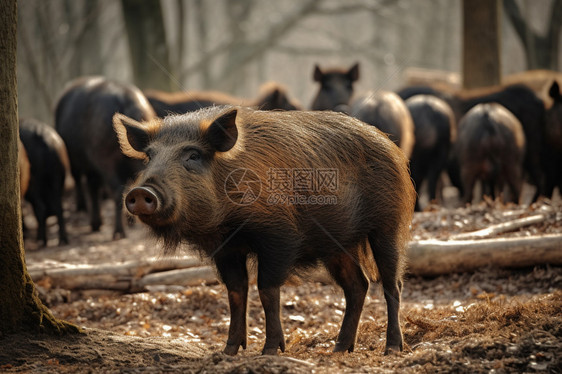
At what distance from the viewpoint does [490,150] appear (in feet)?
34.2

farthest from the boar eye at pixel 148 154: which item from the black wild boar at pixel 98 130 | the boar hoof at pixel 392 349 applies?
the black wild boar at pixel 98 130

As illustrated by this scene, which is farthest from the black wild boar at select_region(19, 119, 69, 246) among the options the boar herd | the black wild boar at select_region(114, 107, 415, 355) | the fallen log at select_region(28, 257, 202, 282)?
the black wild boar at select_region(114, 107, 415, 355)

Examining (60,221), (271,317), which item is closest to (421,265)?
(271,317)

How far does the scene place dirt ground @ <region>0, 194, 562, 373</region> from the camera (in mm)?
3881

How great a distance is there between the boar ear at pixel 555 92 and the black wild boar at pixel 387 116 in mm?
2844

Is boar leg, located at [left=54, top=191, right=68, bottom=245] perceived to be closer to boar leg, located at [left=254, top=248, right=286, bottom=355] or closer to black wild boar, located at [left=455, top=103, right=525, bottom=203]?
boar leg, located at [left=254, top=248, right=286, bottom=355]

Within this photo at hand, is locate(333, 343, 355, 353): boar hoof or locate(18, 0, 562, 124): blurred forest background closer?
locate(333, 343, 355, 353): boar hoof

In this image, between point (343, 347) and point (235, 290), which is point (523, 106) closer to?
point (343, 347)

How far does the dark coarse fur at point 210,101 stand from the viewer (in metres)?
10.5

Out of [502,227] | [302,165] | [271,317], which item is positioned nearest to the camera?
[271,317]

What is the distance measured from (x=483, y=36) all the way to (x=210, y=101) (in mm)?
5801

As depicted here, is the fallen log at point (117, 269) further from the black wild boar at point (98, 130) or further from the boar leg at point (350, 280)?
the black wild boar at point (98, 130)

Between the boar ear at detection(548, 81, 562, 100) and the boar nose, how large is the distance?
8.91 meters

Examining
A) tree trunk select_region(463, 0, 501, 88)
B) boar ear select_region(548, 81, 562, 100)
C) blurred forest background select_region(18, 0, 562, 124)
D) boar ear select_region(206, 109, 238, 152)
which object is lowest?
boar ear select_region(206, 109, 238, 152)
